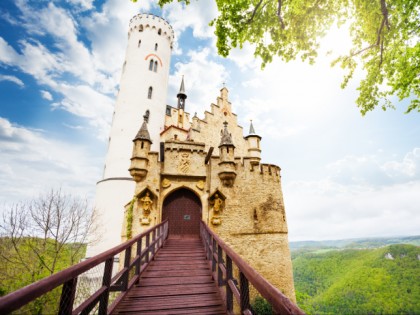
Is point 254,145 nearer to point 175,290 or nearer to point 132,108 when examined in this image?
point 132,108

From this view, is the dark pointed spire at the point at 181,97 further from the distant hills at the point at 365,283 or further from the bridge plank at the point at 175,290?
the distant hills at the point at 365,283

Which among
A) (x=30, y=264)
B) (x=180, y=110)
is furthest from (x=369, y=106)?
(x=30, y=264)

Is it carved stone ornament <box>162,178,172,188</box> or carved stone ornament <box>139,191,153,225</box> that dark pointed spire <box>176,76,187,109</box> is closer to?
carved stone ornament <box>162,178,172,188</box>

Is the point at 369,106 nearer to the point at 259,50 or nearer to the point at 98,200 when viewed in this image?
the point at 259,50

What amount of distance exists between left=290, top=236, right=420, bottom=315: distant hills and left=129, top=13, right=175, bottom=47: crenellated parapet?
54799 millimetres

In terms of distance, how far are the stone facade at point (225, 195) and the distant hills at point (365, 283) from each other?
1674 inches

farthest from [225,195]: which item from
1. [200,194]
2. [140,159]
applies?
[140,159]

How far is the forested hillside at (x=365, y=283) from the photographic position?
5944cm

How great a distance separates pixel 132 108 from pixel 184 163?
11.0m

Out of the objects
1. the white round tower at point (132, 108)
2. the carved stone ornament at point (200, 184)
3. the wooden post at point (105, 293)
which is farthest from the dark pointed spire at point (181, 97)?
the wooden post at point (105, 293)

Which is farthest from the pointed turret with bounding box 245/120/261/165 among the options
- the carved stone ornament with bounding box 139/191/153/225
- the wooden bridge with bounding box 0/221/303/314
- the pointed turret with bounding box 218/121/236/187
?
the wooden bridge with bounding box 0/221/303/314

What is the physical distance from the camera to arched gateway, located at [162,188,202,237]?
1195 cm

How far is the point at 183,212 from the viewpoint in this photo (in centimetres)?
1220

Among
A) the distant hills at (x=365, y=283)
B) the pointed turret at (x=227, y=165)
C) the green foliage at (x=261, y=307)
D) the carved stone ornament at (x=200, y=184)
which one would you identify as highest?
the pointed turret at (x=227, y=165)
